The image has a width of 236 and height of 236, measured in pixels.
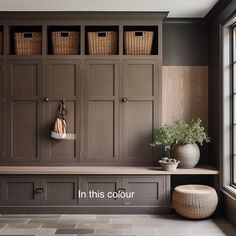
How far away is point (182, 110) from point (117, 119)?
1.01 metres

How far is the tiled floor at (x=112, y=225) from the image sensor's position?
4074mm

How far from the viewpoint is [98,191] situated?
4.84 meters

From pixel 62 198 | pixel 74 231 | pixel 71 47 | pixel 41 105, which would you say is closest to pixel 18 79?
pixel 41 105

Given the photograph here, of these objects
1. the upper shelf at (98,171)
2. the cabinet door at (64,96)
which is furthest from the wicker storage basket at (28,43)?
the upper shelf at (98,171)

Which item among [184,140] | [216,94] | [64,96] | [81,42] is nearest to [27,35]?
[81,42]

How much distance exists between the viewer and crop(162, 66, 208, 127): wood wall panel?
17.6 feet

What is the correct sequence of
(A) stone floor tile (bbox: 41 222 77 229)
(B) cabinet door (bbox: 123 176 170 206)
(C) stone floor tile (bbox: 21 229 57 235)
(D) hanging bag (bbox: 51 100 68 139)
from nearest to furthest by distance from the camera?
(C) stone floor tile (bbox: 21 229 57 235)
(A) stone floor tile (bbox: 41 222 77 229)
(B) cabinet door (bbox: 123 176 170 206)
(D) hanging bag (bbox: 51 100 68 139)

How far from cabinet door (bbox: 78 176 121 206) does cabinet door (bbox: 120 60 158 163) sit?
56cm

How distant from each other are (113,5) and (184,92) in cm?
165

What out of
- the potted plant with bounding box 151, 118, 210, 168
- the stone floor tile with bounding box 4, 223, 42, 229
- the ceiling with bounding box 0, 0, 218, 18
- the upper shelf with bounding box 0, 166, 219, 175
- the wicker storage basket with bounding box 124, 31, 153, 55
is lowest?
the stone floor tile with bounding box 4, 223, 42, 229

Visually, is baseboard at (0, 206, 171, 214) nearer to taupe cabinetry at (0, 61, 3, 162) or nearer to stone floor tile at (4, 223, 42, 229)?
stone floor tile at (4, 223, 42, 229)

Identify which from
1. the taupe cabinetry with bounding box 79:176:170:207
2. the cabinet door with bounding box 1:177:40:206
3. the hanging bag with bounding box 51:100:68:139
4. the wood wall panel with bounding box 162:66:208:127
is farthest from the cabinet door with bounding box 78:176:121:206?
the wood wall panel with bounding box 162:66:208:127

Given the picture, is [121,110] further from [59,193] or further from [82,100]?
[59,193]

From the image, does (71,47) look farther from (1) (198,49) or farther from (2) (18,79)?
(1) (198,49)
